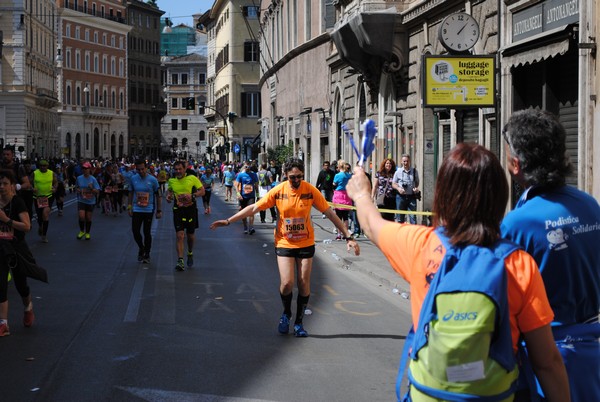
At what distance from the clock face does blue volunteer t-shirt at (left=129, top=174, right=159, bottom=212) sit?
5.70 m

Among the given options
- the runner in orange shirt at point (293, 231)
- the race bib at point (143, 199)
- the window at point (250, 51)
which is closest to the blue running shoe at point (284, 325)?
the runner in orange shirt at point (293, 231)

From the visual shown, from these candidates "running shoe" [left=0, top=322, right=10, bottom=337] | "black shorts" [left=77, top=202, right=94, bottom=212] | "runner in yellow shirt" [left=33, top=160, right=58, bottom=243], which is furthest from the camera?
"black shorts" [left=77, top=202, right=94, bottom=212]

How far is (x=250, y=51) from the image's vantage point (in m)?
84.3

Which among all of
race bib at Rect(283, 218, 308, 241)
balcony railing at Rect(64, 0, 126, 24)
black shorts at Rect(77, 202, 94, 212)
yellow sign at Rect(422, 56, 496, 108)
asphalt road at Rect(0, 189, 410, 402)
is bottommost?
asphalt road at Rect(0, 189, 410, 402)

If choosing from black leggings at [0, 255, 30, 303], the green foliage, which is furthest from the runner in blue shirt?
the green foliage

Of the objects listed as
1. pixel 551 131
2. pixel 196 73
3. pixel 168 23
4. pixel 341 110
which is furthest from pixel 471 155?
pixel 168 23

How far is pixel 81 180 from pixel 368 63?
29.4 feet

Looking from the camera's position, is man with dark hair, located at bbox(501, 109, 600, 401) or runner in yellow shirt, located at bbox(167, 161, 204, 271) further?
runner in yellow shirt, located at bbox(167, 161, 204, 271)

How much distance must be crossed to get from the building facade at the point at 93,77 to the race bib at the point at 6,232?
106 meters

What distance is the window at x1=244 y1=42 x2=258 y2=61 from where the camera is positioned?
8312cm

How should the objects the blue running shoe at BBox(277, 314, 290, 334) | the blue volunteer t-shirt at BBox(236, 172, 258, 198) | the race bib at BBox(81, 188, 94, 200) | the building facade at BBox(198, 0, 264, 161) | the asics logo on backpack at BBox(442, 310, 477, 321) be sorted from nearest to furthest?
the asics logo on backpack at BBox(442, 310, 477, 321), the blue running shoe at BBox(277, 314, 290, 334), the race bib at BBox(81, 188, 94, 200), the blue volunteer t-shirt at BBox(236, 172, 258, 198), the building facade at BBox(198, 0, 264, 161)

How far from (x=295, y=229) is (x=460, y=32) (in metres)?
9.06

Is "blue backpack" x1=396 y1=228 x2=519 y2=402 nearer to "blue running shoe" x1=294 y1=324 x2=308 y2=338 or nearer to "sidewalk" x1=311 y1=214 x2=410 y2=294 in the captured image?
"blue running shoe" x1=294 y1=324 x2=308 y2=338

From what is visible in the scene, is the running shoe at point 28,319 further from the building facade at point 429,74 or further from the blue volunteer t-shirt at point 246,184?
the blue volunteer t-shirt at point 246,184
